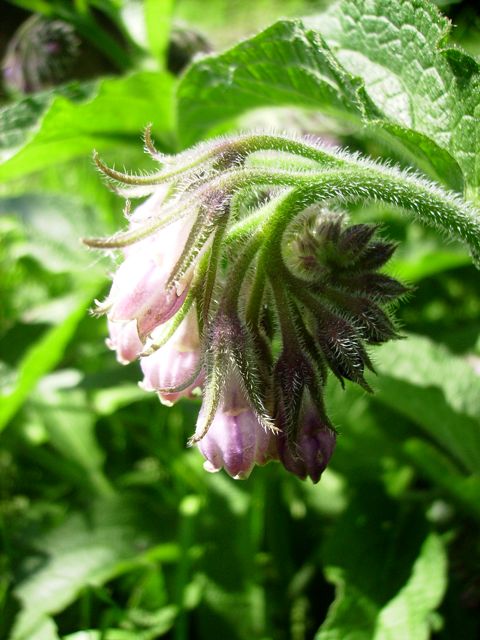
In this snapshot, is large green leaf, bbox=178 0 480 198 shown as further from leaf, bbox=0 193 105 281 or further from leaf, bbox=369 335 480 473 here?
leaf, bbox=0 193 105 281

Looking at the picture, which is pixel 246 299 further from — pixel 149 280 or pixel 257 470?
pixel 257 470

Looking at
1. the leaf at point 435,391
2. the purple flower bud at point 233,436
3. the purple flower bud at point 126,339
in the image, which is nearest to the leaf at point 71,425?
the leaf at point 435,391

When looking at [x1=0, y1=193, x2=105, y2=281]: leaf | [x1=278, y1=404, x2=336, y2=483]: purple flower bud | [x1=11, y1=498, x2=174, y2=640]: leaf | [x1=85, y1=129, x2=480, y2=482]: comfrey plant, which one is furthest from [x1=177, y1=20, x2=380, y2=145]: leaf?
[x1=11, y1=498, x2=174, y2=640]: leaf

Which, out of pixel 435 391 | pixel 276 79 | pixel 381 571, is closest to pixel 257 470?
pixel 381 571

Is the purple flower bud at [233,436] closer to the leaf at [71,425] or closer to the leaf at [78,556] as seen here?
the leaf at [78,556]

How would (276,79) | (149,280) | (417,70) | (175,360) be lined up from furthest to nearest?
1. (276,79)
2. (417,70)
3. (175,360)
4. (149,280)
